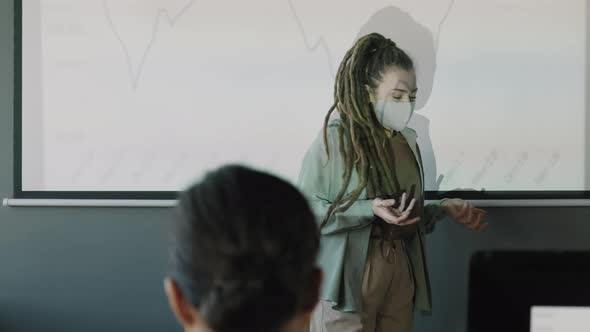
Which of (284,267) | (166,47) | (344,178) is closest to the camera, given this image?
(284,267)

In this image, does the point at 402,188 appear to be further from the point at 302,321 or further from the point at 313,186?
the point at 302,321

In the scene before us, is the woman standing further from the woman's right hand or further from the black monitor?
the black monitor

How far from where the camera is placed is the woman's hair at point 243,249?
672 mm

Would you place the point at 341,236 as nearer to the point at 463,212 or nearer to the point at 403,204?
the point at 403,204

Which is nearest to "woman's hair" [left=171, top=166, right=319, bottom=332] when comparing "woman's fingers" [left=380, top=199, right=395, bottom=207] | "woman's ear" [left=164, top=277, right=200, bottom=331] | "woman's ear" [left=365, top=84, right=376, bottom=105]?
"woman's ear" [left=164, top=277, right=200, bottom=331]

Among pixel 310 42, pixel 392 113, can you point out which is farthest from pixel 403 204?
pixel 310 42

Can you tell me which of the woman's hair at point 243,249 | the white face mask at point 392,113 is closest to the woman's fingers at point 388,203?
the white face mask at point 392,113

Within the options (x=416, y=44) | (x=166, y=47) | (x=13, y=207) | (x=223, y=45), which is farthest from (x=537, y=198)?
(x=13, y=207)

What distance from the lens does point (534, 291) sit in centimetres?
87

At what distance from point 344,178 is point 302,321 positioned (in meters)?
1.24

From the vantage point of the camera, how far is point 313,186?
1.99m

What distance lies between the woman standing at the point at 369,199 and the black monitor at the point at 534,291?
0.97 meters

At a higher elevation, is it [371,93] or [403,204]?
[371,93]

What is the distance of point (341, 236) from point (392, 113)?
16.0 inches
